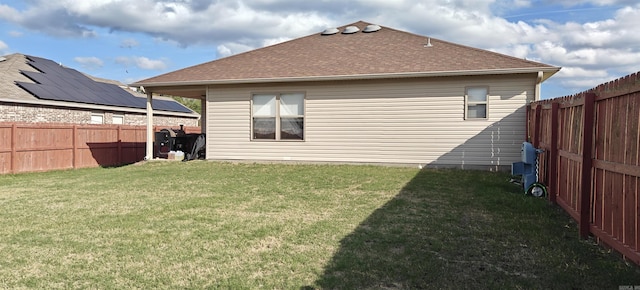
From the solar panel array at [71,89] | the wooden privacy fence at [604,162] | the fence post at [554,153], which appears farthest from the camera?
the solar panel array at [71,89]

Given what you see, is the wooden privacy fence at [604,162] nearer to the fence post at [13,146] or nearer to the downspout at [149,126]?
the downspout at [149,126]

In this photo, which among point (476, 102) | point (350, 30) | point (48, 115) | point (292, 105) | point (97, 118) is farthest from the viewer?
point (97, 118)

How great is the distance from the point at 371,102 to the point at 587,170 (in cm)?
803

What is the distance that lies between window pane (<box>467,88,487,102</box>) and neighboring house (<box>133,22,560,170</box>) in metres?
0.03

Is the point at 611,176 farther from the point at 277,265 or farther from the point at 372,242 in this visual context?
the point at 277,265

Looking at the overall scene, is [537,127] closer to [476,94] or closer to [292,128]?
[476,94]

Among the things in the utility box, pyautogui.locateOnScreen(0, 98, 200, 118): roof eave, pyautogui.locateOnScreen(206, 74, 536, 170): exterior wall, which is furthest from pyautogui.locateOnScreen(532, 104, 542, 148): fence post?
pyautogui.locateOnScreen(0, 98, 200, 118): roof eave

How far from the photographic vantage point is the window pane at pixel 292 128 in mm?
13117

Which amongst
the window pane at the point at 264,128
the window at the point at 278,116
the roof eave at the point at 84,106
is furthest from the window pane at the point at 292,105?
the roof eave at the point at 84,106

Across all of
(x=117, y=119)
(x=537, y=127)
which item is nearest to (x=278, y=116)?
(x=537, y=127)

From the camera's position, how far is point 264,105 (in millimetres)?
13320

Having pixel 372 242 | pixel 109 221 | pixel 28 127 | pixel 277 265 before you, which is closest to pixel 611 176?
pixel 372 242

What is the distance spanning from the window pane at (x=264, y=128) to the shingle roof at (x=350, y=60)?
1.34 metres

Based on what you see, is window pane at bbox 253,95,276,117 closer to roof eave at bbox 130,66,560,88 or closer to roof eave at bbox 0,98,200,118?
roof eave at bbox 130,66,560,88
